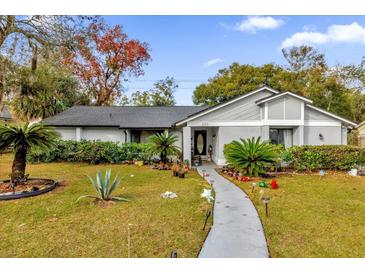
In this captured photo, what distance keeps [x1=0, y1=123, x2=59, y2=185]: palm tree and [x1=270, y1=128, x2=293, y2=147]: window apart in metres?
12.5

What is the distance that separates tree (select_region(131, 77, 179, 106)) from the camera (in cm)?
3694

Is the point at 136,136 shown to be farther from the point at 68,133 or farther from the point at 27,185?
the point at 27,185

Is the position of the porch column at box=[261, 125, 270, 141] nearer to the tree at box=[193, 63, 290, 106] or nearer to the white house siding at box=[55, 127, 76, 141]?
the white house siding at box=[55, 127, 76, 141]

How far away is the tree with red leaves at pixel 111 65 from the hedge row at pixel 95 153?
13710 millimetres

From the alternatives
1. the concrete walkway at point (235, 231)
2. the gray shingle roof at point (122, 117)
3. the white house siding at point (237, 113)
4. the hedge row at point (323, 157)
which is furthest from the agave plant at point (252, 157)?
the gray shingle roof at point (122, 117)

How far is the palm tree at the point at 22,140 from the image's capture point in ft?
26.9

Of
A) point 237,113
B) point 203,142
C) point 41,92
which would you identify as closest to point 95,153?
point 203,142

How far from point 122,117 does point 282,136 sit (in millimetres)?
11927

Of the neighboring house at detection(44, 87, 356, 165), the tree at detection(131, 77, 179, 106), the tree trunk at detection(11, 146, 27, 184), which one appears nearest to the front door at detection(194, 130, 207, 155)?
the neighboring house at detection(44, 87, 356, 165)

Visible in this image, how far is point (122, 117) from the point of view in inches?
754
